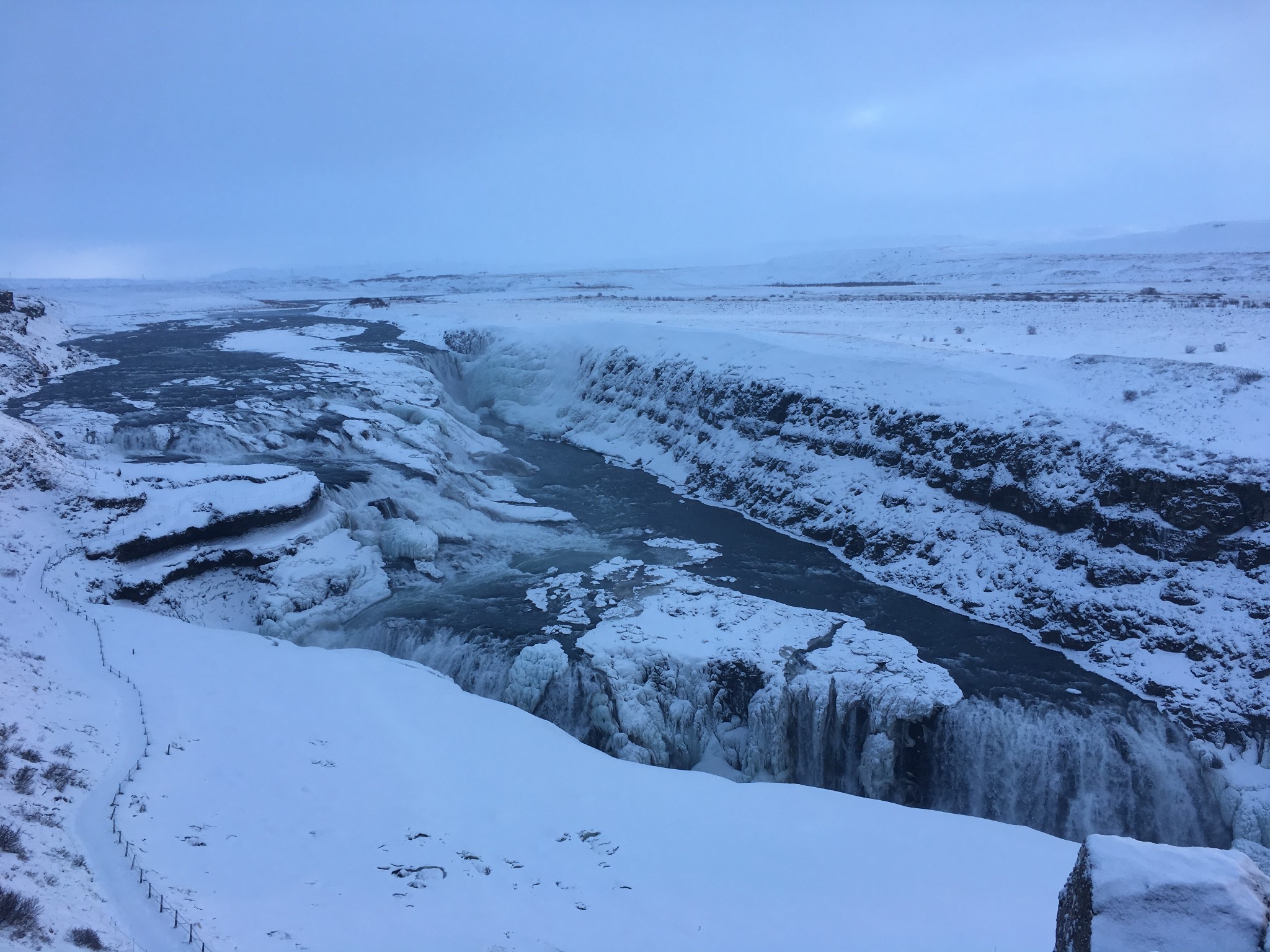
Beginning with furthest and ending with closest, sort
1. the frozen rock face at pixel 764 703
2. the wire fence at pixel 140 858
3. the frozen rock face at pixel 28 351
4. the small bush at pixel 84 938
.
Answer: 1. the frozen rock face at pixel 28 351
2. the frozen rock face at pixel 764 703
3. the wire fence at pixel 140 858
4. the small bush at pixel 84 938

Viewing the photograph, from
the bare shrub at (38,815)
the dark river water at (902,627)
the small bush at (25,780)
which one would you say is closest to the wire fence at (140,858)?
the bare shrub at (38,815)

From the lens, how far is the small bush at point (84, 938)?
239 inches

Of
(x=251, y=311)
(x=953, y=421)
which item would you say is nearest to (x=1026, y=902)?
(x=953, y=421)

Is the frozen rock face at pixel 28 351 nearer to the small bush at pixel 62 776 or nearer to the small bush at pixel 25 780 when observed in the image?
the small bush at pixel 62 776

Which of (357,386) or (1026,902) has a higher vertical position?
(357,386)

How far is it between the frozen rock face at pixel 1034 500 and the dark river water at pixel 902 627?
1.15 meters

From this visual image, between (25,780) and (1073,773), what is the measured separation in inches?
700

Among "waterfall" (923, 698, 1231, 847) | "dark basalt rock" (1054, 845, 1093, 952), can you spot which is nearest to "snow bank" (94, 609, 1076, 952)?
"waterfall" (923, 698, 1231, 847)

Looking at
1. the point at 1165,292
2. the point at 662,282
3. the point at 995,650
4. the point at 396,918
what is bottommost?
the point at 995,650

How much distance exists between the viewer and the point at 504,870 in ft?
32.3

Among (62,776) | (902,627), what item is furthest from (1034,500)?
(62,776)

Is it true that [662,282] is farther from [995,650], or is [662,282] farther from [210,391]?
[995,650]

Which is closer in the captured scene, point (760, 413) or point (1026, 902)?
point (1026, 902)

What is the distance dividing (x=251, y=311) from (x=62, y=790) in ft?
286
